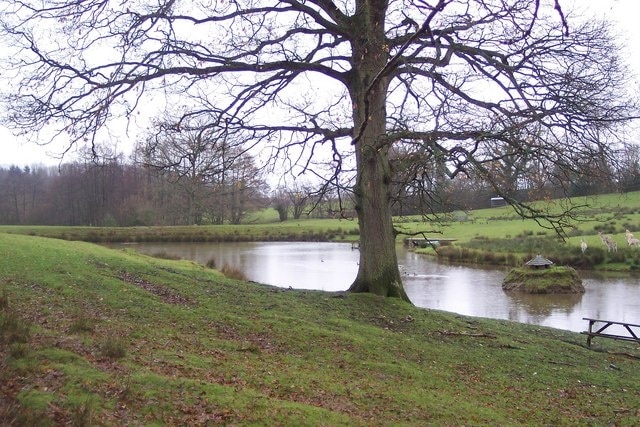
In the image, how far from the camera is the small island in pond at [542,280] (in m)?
21.4

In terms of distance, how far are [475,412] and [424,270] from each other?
75.9 ft

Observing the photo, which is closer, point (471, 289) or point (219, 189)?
point (219, 189)

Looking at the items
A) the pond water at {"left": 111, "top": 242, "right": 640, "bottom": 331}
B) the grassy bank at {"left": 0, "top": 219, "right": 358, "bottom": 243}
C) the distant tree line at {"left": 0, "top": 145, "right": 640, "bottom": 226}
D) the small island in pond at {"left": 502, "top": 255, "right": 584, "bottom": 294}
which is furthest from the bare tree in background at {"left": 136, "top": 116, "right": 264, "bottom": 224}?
the grassy bank at {"left": 0, "top": 219, "right": 358, "bottom": 243}

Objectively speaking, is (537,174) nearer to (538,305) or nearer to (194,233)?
(538,305)

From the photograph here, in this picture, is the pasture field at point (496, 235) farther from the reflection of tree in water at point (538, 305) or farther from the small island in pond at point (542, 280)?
the reflection of tree in water at point (538, 305)

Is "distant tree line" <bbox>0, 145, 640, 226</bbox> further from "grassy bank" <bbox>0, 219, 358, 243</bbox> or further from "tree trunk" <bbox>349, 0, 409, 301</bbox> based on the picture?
"grassy bank" <bbox>0, 219, 358, 243</bbox>

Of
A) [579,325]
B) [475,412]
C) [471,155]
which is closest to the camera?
[475,412]

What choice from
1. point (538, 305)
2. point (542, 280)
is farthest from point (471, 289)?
point (538, 305)

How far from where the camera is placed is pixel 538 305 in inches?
760

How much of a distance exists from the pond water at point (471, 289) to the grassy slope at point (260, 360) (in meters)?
6.00

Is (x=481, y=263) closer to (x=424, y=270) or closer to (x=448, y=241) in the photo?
(x=424, y=270)

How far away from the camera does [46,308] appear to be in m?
7.36

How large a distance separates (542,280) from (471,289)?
286 centimetres

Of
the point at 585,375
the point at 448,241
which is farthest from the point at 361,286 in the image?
the point at 448,241
